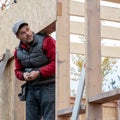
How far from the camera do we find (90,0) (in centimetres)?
354

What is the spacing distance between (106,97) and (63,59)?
1096 millimetres

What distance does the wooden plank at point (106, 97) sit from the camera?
9.68ft

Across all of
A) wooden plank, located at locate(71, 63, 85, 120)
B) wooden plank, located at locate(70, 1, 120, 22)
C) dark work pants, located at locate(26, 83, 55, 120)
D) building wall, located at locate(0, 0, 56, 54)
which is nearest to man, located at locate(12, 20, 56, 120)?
dark work pants, located at locate(26, 83, 55, 120)

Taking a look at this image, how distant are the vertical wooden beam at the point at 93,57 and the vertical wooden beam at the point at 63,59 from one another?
2.09ft

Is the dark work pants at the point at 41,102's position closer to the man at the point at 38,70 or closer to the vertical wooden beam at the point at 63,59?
the man at the point at 38,70

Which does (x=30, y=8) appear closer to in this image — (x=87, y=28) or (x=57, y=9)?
(x=57, y=9)

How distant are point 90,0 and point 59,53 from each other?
28.9 inches

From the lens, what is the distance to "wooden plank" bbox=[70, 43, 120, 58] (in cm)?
592

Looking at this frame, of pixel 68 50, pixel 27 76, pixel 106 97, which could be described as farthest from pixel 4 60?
pixel 106 97

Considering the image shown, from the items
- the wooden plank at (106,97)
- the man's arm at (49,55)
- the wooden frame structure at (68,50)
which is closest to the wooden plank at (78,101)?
the wooden frame structure at (68,50)

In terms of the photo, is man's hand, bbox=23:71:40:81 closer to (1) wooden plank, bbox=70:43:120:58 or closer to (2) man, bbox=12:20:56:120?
(2) man, bbox=12:20:56:120

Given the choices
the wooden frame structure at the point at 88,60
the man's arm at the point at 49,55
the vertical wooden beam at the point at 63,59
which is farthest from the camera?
the man's arm at the point at 49,55

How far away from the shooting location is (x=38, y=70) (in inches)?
166

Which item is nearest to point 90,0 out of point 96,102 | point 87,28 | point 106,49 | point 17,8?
point 87,28
